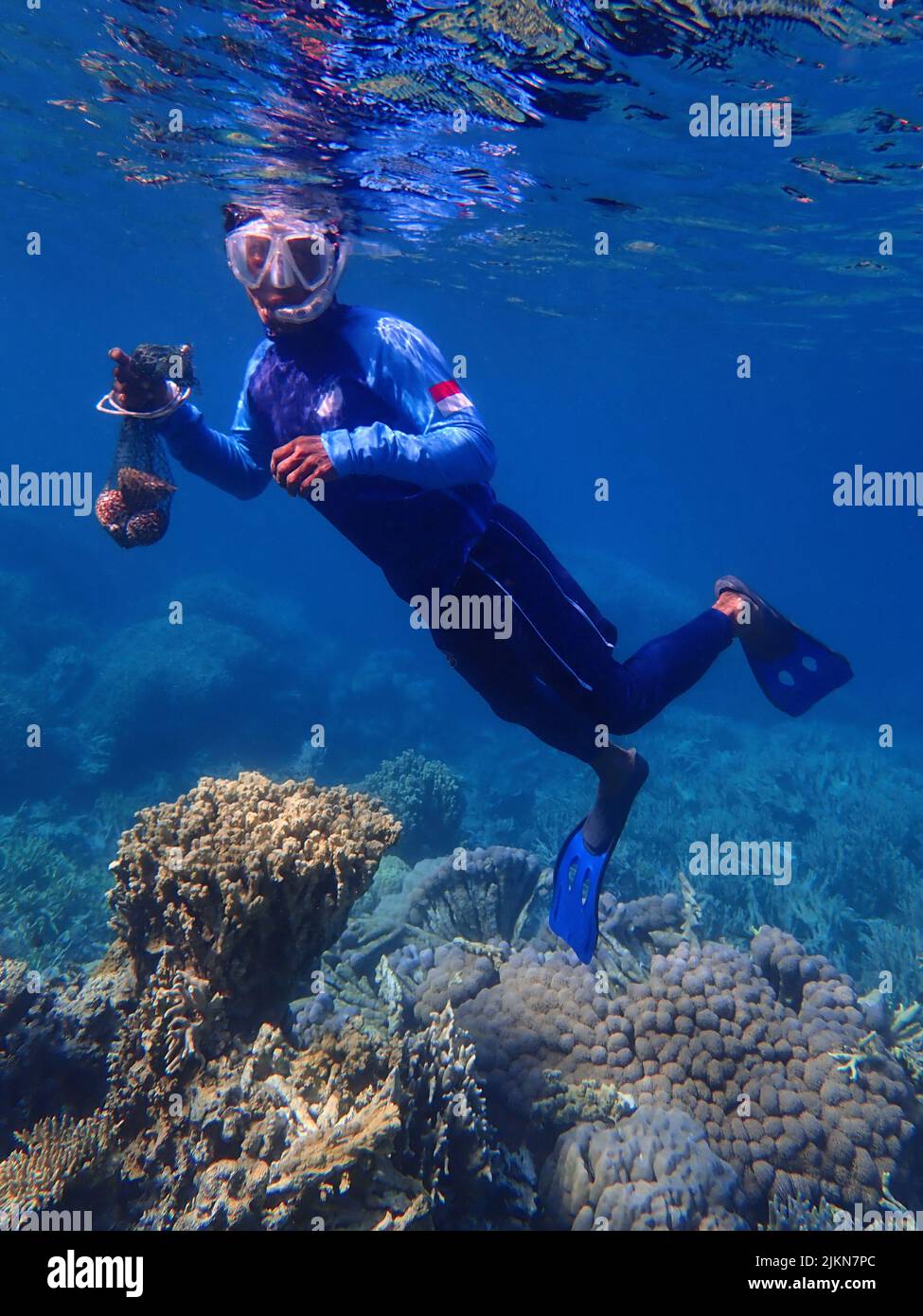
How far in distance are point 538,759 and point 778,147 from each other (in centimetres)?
1302

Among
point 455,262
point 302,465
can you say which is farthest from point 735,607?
point 455,262

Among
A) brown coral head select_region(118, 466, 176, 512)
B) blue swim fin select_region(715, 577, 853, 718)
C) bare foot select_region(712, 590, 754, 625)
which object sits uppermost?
brown coral head select_region(118, 466, 176, 512)

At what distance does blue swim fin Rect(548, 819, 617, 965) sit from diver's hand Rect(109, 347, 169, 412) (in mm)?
3995

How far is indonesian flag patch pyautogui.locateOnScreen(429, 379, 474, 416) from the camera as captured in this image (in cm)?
366

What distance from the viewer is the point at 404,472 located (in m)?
3.33

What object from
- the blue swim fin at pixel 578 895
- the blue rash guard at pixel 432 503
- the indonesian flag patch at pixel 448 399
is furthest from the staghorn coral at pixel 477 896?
the indonesian flag patch at pixel 448 399

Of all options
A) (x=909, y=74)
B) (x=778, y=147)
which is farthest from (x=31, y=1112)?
(x=778, y=147)

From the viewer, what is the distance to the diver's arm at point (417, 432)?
10.3 ft

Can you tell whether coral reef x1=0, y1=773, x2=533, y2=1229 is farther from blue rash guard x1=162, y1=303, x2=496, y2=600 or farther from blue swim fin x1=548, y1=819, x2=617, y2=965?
blue rash guard x1=162, y1=303, x2=496, y2=600

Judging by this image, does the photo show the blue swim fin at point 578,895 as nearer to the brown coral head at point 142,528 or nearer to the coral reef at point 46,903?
the brown coral head at point 142,528

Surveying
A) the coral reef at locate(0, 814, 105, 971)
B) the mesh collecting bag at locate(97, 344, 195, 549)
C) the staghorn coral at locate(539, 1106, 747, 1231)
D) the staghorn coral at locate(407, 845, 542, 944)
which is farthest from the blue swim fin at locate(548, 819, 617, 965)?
the coral reef at locate(0, 814, 105, 971)

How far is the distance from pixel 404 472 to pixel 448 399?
641 mm

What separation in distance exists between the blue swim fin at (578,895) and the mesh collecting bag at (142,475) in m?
3.56
